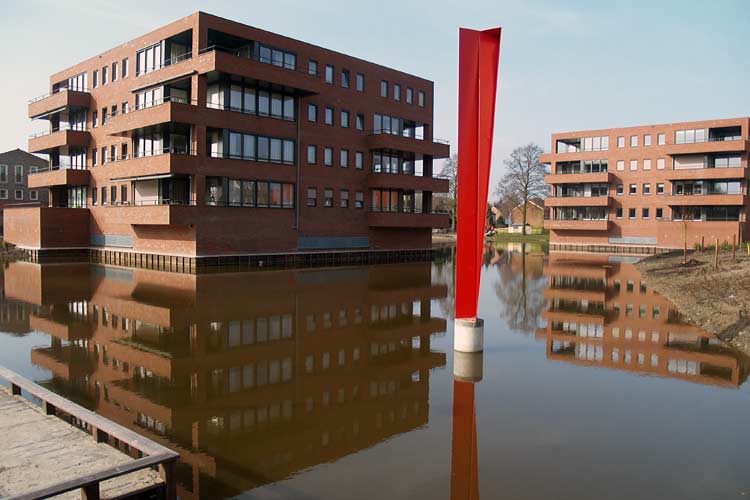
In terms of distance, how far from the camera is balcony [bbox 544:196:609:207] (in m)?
73.9

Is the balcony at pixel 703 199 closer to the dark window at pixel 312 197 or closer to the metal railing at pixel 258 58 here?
the dark window at pixel 312 197

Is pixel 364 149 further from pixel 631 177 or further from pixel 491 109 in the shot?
pixel 631 177

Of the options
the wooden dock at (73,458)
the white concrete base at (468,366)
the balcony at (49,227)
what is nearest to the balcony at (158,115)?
the balcony at (49,227)

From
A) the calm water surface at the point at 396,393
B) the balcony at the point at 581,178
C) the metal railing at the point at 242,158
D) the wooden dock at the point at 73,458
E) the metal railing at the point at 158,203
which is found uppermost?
the balcony at the point at 581,178

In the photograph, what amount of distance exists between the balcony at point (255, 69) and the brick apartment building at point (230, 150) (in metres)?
0.10

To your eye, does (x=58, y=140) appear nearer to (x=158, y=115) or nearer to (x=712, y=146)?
(x=158, y=115)

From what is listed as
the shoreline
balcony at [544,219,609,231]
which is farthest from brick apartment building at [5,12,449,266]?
balcony at [544,219,609,231]

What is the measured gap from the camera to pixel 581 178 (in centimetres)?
7544

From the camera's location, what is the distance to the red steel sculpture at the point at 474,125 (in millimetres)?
14688

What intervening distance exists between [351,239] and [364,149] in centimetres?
777

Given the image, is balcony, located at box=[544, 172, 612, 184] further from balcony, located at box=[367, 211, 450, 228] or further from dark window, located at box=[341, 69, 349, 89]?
dark window, located at box=[341, 69, 349, 89]

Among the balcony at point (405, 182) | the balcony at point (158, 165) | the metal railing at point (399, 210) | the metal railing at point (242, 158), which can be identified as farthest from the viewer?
the metal railing at point (399, 210)

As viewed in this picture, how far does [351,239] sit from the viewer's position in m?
48.1

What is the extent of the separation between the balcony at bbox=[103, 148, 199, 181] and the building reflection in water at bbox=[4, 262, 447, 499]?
1151 centimetres
